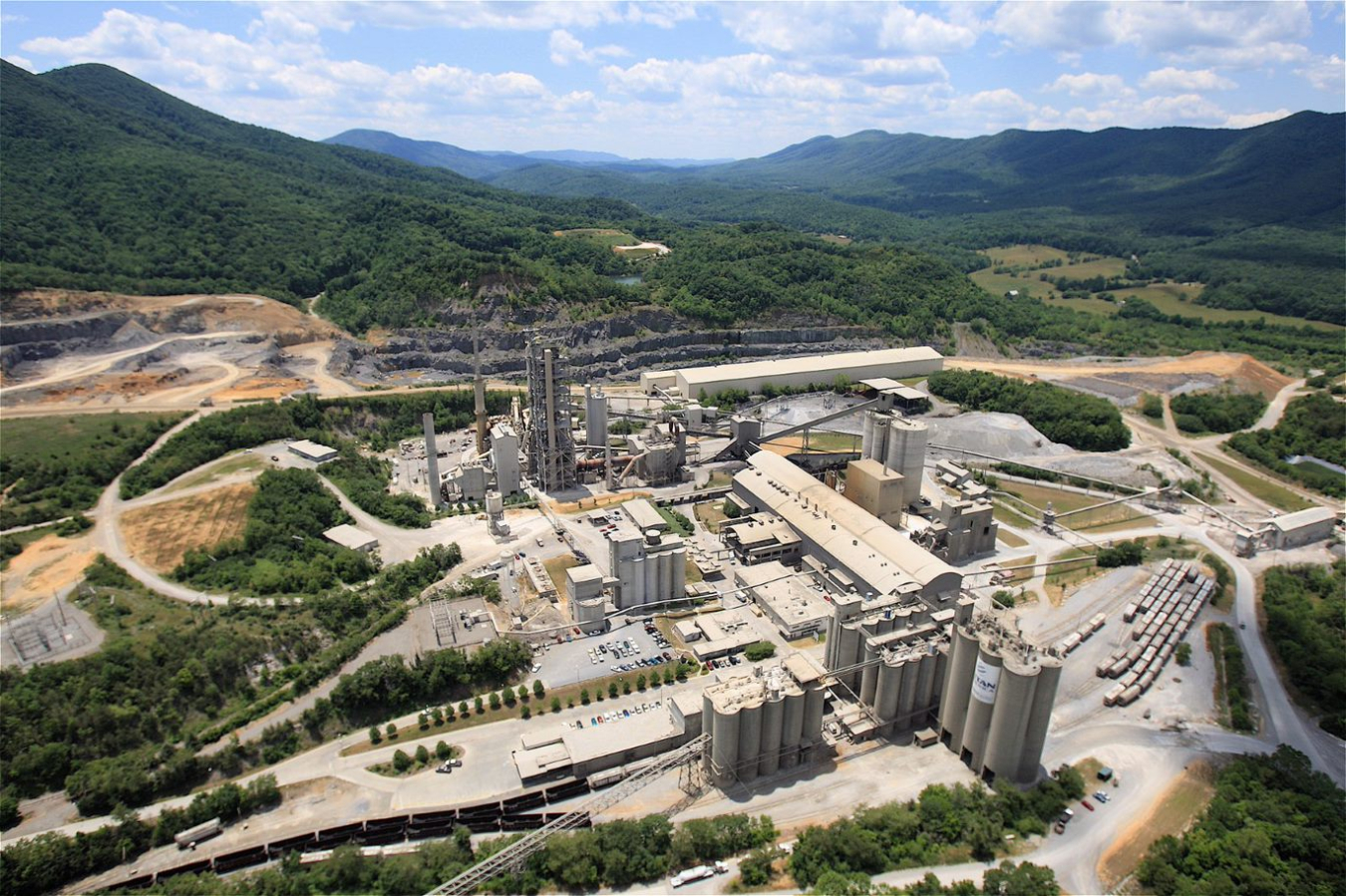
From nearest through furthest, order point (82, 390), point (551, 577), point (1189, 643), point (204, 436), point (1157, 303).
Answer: point (1189, 643) < point (551, 577) < point (204, 436) < point (82, 390) < point (1157, 303)

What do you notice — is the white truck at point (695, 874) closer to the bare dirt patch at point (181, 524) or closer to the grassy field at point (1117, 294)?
the bare dirt patch at point (181, 524)

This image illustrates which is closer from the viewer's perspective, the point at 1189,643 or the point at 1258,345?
the point at 1189,643

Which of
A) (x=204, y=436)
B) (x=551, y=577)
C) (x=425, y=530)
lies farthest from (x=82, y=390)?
(x=551, y=577)

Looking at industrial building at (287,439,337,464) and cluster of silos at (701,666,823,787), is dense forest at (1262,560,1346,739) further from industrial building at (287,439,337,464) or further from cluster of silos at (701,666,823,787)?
industrial building at (287,439,337,464)

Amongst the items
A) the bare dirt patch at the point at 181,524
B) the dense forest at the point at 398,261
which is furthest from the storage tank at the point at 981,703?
the dense forest at the point at 398,261

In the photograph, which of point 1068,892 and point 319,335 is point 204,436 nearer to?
point 319,335

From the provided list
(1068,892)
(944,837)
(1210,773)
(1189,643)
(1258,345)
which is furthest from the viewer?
(1258,345)

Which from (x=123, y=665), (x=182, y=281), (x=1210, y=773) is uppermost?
(x=182, y=281)
